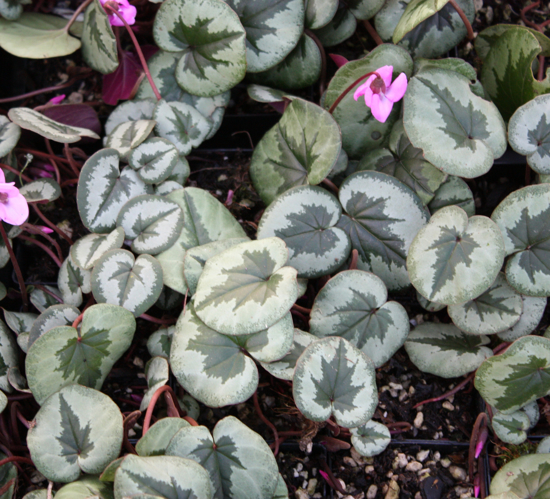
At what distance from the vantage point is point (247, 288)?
1161 millimetres

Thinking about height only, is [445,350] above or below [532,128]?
below

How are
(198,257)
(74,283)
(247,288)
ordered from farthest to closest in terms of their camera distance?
(74,283)
(198,257)
(247,288)

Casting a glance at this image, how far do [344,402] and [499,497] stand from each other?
1.27 ft

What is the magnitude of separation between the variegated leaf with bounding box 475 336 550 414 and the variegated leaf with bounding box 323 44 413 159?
2.41 feet

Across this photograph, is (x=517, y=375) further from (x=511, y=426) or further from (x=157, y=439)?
(x=157, y=439)

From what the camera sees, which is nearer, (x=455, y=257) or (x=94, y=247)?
(x=455, y=257)

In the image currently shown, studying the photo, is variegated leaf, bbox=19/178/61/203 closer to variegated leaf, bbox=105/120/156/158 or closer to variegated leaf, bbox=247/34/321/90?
variegated leaf, bbox=105/120/156/158

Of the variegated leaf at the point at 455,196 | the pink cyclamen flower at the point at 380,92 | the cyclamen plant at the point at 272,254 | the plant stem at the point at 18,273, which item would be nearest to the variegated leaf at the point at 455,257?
the cyclamen plant at the point at 272,254

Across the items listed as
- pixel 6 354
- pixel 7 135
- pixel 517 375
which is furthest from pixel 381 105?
pixel 6 354

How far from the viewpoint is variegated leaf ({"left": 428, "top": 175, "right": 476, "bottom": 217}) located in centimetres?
138

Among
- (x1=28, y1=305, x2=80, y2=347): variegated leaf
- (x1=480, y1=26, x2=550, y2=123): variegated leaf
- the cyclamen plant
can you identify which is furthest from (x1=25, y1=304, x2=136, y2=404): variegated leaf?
(x1=480, y1=26, x2=550, y2=123): variegated leaf

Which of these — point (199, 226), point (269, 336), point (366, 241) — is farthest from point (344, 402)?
point (199, 226)

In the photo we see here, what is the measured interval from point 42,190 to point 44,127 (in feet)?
0.67

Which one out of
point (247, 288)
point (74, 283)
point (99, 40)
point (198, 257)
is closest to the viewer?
point (247, 288)
